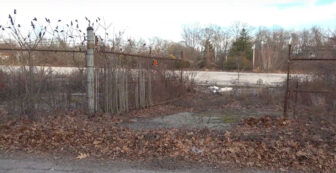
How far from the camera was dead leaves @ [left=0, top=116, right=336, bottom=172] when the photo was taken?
447cm

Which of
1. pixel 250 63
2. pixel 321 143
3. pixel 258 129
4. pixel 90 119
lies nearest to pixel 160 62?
pixel 90 119

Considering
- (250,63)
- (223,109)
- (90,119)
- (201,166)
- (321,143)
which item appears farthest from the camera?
(250,63)

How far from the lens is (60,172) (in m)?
4.02

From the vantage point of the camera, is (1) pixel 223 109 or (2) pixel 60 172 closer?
(2) pixel 60 172

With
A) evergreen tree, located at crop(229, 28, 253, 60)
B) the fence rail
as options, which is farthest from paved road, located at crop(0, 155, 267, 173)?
evergreen tree, located at crop(229, 28, 253, 60)

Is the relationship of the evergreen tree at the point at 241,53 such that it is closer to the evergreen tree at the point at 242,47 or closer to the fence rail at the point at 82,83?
the evergreen tree at the point at 242,47

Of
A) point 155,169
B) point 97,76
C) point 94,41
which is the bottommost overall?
point 155,169

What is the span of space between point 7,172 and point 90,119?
3.46m

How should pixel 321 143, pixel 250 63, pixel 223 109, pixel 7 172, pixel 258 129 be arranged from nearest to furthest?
pixel 7 172, pixel 321 143, pixel 258 129, pixel 223 109, pixel 250 63

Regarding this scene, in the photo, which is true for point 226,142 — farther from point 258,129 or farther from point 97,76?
point 97,76

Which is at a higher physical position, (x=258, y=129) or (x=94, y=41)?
(x=94, y=41)

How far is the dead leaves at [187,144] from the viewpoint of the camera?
447 centimetres

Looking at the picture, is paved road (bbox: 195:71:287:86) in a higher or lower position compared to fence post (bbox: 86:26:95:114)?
lower

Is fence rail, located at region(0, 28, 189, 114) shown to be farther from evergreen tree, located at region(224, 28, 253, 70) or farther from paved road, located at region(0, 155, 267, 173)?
evergreen tree, located at region(224, 28, 253, 70)
